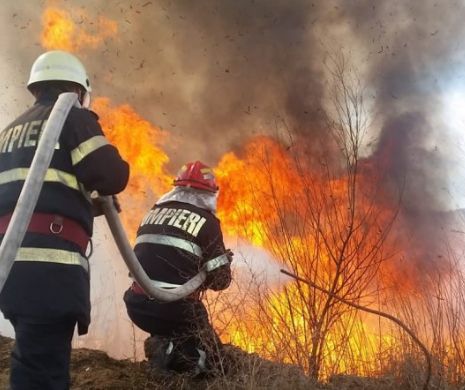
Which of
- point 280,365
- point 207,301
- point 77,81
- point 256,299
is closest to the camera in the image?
point 77,81

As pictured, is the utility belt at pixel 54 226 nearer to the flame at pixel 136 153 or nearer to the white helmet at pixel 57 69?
the white helmet at pixel 57 69


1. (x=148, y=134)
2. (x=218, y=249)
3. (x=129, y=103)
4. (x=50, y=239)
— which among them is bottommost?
(x=50, y=239)

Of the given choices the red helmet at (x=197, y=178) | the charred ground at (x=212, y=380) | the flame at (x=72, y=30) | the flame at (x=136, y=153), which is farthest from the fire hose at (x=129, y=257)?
the flame at (x=72, y=30)

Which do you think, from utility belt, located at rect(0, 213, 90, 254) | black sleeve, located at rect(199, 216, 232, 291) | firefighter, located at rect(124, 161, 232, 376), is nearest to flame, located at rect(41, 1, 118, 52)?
firefighter, located at rect(124, 161, 232, 376)

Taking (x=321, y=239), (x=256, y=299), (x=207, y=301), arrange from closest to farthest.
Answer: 1. (x=207, y=301)
2. (x=256, y=299)
3. (x=321, y=239)

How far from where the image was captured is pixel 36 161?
2.40 metres

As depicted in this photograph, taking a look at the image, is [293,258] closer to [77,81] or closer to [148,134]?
[77,81]

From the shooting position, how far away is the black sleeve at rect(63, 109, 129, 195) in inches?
101

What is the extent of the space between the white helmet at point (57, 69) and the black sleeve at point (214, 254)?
1558 millimetres

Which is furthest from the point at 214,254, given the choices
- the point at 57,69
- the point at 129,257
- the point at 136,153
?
the point at 136,153

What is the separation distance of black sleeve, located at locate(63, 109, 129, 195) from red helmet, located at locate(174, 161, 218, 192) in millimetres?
1623

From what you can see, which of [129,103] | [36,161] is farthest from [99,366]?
[129,103]

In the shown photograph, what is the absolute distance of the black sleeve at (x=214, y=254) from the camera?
3.95 metres

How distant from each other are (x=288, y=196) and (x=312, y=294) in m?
1.25
